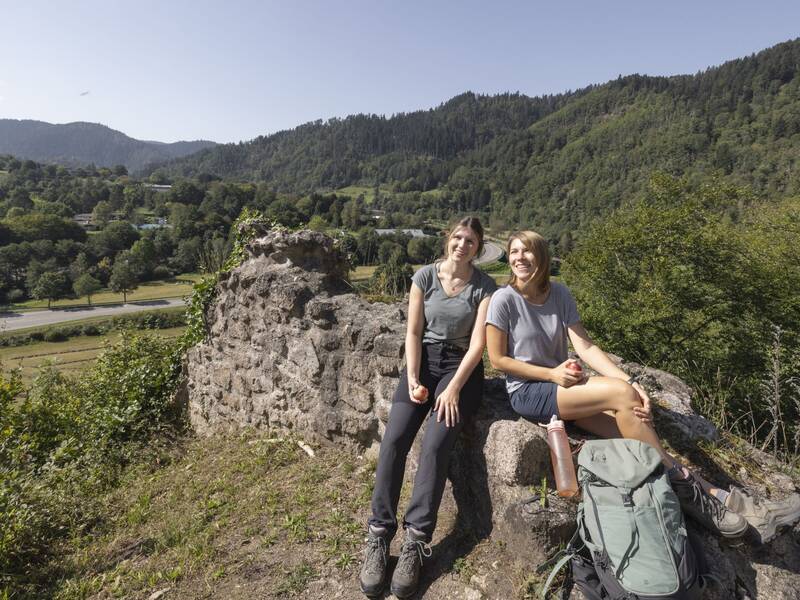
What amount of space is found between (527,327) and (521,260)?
1.70 ft

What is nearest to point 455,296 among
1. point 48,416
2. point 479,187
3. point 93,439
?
point 93,439

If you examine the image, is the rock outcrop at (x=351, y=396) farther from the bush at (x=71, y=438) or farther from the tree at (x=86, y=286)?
the tree at (x=86, y=286)

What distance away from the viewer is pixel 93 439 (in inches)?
255

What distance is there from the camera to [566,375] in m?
3.07

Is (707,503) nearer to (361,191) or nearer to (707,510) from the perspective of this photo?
(707,510)

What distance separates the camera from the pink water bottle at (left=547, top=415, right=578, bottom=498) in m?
2.82

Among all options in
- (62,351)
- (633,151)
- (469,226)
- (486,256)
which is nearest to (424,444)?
(469,226)

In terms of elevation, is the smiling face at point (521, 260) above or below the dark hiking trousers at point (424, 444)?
above

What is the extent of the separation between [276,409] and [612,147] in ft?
538

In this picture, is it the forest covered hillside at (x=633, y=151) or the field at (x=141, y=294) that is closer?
the field at (x=141, y=294)

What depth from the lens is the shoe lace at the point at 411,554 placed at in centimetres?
282

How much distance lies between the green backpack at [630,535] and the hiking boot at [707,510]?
0.77 ft

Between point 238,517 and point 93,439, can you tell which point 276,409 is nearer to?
point 238,517

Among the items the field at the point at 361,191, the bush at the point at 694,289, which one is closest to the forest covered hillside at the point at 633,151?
the field at the point at 361,191
